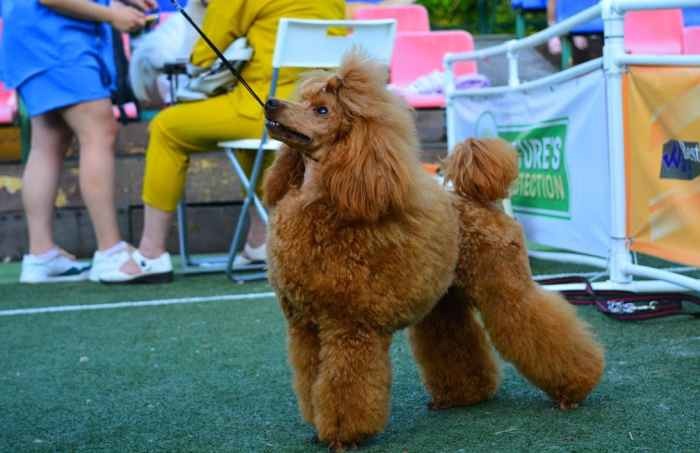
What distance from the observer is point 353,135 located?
2635 millimetres

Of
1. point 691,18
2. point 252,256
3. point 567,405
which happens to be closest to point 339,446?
point 567,405

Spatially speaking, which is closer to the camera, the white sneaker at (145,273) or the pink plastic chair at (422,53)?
the white sneaker at (145,273)

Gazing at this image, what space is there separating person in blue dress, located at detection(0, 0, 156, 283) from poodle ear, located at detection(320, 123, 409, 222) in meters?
3.60

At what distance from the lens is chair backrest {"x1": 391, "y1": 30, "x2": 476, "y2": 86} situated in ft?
27.9

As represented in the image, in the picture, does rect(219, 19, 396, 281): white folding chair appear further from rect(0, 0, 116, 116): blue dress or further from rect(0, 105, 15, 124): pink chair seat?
rect(0, 105, 15, 124): pink chair seat

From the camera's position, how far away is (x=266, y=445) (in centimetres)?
287

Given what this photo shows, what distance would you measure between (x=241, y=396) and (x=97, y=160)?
292 cm

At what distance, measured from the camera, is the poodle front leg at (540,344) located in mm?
3061

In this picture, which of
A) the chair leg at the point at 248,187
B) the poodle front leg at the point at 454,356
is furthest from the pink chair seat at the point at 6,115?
the poodle front leg at the point at 454,356

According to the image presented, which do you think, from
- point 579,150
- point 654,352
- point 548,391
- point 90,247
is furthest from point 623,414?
point 90,247

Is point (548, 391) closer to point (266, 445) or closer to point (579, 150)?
point (266, 445)

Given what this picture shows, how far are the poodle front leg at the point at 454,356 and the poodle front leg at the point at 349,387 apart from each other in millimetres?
538

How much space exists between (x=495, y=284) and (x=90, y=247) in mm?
4991

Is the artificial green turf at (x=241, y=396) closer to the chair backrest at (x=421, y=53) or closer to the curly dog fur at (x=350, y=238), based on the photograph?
the curly dog fur at (x=350, y=238)
